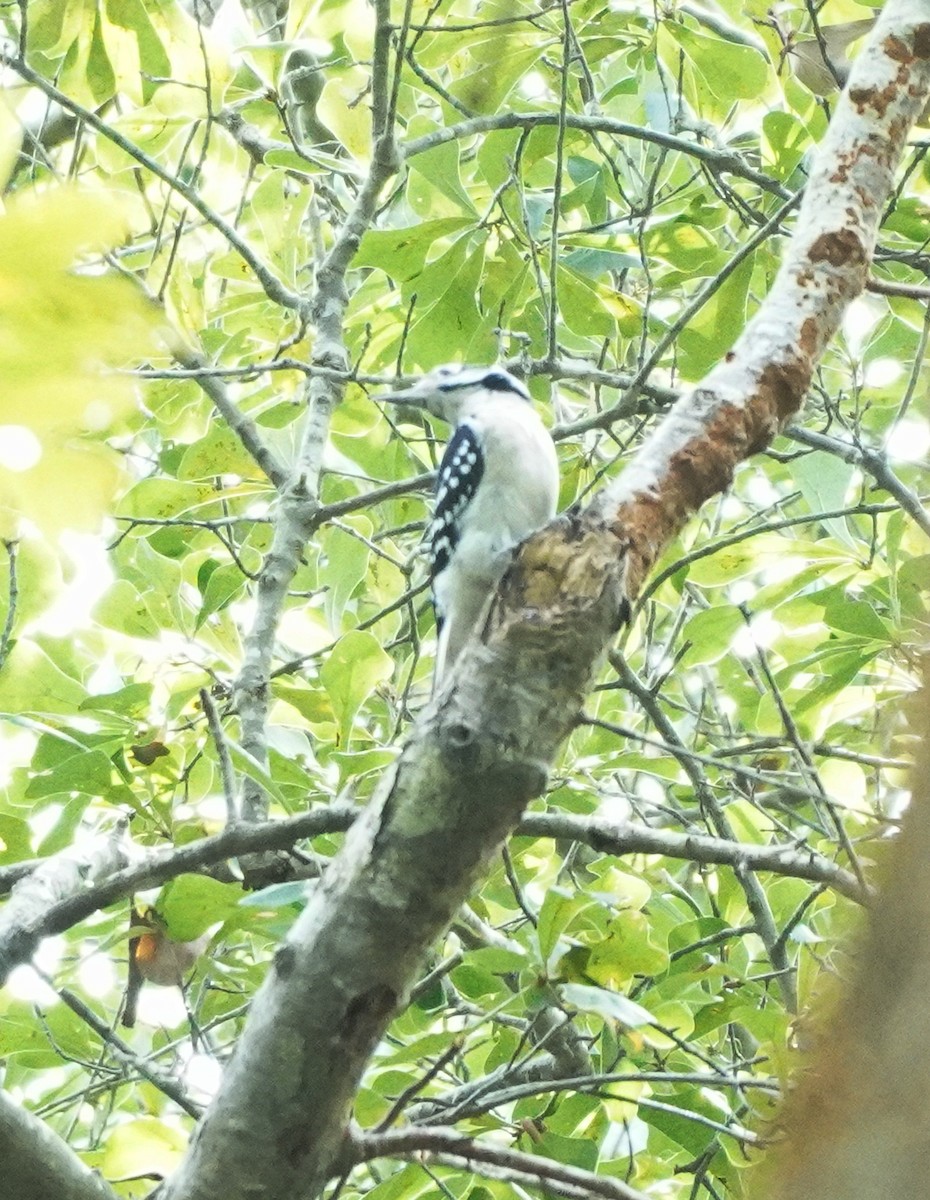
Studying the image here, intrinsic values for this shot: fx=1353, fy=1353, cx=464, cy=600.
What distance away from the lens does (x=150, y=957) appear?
7.15 ft

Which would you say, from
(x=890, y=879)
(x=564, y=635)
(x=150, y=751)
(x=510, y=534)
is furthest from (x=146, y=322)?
(x=510, y=534)

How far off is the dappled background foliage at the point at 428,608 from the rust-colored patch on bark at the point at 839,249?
14 cm

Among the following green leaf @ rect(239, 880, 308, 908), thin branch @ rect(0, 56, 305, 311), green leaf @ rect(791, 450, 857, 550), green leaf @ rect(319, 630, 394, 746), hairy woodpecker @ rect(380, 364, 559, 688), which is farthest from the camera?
hairy woodpecker @ rect(380, 364, 559, 688)

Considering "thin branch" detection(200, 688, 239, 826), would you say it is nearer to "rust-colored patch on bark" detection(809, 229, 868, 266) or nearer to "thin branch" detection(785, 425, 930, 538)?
"rust-colored patch on bark" detection(809, 229, 868, 266)

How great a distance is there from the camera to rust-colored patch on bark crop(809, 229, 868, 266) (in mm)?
1847

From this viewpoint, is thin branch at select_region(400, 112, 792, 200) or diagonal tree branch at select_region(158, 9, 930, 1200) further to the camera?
thin branch at select_region(400, 112, 792, 200)

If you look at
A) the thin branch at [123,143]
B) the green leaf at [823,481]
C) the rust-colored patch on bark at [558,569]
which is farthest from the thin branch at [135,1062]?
the green leaf at [823,481]

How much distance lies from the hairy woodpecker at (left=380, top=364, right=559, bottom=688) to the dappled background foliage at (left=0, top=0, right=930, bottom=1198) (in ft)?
0.33

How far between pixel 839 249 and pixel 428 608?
2.17 m

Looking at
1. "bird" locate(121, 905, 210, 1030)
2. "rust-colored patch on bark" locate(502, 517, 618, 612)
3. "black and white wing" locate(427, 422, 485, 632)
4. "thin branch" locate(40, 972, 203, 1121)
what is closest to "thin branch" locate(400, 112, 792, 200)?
"black and white wing" locate(427, 422, 485, 632)

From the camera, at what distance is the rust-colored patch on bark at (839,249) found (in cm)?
185

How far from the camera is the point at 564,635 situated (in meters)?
1.37

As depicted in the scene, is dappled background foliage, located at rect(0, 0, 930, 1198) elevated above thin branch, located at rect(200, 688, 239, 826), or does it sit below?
above

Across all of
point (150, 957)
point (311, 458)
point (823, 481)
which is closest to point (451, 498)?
point (311, 458)
